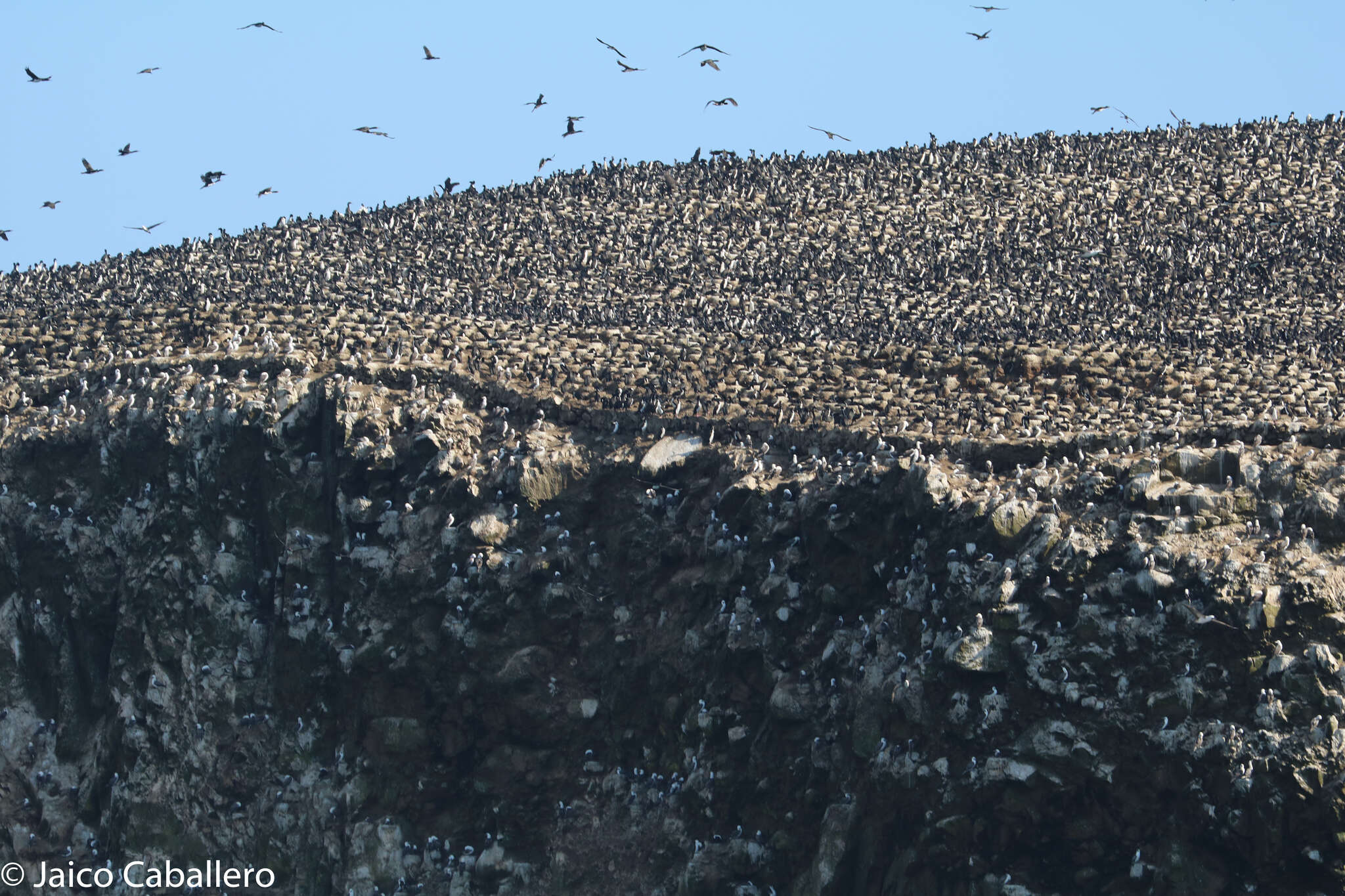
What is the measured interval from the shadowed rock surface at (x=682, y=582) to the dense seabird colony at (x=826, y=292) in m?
0.37

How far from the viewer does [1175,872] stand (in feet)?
136

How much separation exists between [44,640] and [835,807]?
3106 cm

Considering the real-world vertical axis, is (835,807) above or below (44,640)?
above

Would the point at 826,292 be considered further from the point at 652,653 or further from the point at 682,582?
the point at 652,653

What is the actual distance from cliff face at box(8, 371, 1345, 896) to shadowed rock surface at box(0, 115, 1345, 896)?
123mm

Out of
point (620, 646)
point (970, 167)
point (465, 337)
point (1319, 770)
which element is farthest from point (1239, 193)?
point (1319, 770)

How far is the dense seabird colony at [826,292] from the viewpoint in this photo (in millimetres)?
63125

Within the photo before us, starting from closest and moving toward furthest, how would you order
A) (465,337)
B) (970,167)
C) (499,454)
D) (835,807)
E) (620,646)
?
(835,807), (620,646), (499,454), (465,337), (970,167)

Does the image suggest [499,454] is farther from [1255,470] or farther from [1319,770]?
[1319,770]

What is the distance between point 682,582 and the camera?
55875 mm
